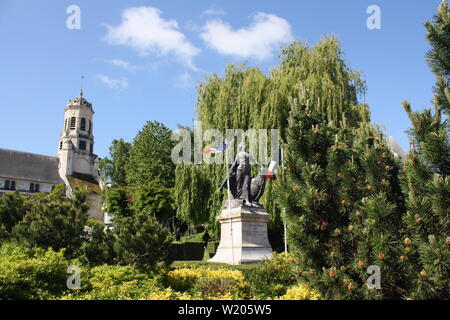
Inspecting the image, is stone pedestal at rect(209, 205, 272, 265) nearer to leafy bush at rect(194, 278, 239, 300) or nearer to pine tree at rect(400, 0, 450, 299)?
leafy bush at rect(194, 278, 239, 300)

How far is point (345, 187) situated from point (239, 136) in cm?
1663

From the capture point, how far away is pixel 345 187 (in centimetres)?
551

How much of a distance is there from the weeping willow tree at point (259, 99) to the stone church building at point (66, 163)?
155 ft

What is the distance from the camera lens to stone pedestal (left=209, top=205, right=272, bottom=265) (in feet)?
44.4

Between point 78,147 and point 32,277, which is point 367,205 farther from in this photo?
point 78,147

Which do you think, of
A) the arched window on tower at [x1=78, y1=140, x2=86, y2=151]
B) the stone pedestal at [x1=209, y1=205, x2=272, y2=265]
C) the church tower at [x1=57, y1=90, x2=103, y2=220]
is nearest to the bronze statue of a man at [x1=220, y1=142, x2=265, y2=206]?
the stone pedestal at [x1=209, y1=205, x2=272, y2=265]

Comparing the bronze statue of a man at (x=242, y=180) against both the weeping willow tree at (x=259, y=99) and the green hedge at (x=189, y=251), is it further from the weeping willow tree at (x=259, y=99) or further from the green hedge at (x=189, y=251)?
the green hedge at (x=189, y=251)

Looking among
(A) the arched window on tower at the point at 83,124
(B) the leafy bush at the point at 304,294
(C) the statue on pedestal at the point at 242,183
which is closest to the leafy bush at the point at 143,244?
(B) the leafy bush at the point at 304,294

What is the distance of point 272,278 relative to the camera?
28.3ft

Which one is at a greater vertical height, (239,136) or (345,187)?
(239,136)

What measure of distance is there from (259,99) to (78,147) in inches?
2348

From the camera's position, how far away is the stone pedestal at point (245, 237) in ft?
44.4

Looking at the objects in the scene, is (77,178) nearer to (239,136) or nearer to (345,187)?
(239,136)
